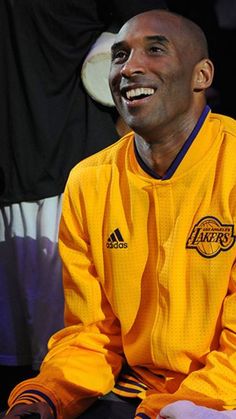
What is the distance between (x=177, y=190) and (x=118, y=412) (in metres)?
0.53

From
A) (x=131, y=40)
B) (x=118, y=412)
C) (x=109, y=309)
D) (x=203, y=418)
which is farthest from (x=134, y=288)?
(x=131, y=40)

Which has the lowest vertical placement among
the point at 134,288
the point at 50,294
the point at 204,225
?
the point at 50,294

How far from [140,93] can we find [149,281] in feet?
1.40

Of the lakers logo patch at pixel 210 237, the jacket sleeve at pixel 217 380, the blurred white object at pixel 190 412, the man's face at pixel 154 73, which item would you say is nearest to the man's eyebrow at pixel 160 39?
the man's face at pixel 154 73

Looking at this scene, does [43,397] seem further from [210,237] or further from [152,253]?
[210,237]

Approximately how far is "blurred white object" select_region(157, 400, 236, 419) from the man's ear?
0.71 metres

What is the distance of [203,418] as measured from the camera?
65.6 inches

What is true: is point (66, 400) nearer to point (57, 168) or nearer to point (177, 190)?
point (177, 190)

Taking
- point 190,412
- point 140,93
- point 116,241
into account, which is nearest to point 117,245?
point 116,241

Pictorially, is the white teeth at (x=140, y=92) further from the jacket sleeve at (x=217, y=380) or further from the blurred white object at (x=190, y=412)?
the blurred white object at (x=190, y=412)

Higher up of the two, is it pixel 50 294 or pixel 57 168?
pixel 57 168

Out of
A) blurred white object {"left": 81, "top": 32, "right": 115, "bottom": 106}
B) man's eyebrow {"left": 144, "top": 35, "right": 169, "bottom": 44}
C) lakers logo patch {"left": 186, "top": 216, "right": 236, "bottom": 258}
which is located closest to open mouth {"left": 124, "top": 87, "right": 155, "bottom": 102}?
man's eyebrow {"left": 144, "top": 35, "right": 169, "bottom": 44}

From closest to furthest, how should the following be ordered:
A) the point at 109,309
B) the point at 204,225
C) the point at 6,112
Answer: the point at 204,225 < the point at 109,309 < the point at 6,112

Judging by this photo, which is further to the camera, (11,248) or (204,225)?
(11,248)
